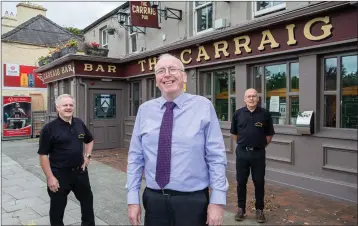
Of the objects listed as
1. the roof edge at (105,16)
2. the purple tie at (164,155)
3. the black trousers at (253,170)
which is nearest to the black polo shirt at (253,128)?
the black trousers at (253,170)

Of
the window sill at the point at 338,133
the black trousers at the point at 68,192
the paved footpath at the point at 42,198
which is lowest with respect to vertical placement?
the paved footpath at the point at 42,198

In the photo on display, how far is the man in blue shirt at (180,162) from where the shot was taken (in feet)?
7.15

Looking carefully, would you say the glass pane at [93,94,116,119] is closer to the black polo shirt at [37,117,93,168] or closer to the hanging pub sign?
the hanging pub sign

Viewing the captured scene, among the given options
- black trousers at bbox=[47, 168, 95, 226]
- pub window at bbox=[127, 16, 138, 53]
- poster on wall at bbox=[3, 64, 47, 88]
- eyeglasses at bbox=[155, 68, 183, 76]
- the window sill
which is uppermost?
pub window at bbox=[127, 16, 138, 53]

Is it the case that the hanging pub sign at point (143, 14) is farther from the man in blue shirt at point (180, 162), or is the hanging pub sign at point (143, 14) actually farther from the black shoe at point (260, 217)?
the man in blue shirt at point (180, 162)

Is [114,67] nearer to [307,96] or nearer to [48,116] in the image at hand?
[48,116]

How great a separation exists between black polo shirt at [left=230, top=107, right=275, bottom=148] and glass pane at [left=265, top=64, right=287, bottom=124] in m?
2.28

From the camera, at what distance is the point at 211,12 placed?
8.41m

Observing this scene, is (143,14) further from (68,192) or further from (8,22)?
(8,22)

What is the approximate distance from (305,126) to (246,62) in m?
2.18

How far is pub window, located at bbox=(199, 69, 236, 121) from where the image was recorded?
25.4ft

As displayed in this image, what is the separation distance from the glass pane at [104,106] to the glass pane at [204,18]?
4846 mm

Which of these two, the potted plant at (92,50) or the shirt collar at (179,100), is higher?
the potted plant at (92,50)

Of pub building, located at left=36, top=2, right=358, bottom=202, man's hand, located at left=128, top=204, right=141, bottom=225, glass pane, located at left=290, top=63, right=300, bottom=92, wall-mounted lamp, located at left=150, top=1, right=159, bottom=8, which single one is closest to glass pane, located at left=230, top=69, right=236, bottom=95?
pub building, located at left=36, top=2, right=358, bottom=202
